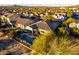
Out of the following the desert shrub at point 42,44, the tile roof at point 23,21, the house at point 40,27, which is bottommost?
the desert shrub at point 42,44

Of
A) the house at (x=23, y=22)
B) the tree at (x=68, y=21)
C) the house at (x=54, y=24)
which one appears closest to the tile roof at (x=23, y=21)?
the house at (x=23, y=22)

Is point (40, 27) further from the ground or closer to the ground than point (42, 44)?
further from the ground

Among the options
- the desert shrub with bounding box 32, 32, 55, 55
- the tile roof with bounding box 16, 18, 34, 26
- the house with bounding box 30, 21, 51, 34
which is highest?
the tile roof with bounding box 16, 18, 34, 26

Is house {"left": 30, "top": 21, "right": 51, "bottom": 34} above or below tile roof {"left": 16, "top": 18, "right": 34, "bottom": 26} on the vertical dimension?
below

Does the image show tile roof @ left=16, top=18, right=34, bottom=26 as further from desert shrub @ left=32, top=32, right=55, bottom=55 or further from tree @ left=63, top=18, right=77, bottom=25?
tree @ left=63, top=18, right=77, bottom=25

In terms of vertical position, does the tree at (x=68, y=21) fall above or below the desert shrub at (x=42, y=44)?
above

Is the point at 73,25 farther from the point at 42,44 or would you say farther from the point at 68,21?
the point at 42,44

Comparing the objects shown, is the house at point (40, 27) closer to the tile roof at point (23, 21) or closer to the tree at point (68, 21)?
the tile roof at point (23, 21)

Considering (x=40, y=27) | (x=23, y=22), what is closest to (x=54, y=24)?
(x=40, y=27)

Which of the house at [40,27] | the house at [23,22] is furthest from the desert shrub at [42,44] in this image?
the house at [23,22]

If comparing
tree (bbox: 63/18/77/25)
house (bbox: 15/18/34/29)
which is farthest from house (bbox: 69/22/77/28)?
house (bbox: 15/18/34/29)

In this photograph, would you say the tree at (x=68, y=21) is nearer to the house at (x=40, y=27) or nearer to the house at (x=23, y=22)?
the house at (x=40, y=27)
